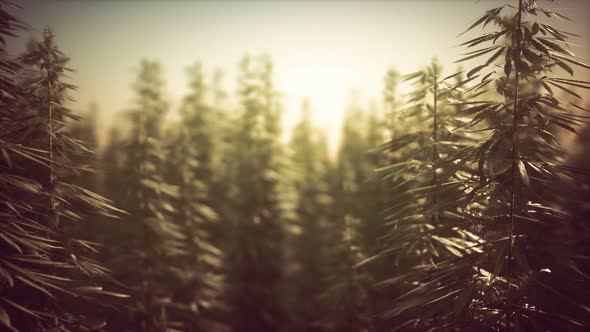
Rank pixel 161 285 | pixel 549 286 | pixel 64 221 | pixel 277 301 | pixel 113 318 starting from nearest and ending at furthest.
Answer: pixel 549 286
pixel 64 221
pixel 113 318
pixel 161 285
pixel 277 301

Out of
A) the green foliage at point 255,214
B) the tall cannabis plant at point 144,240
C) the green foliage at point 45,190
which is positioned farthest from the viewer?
the green foliage at point 255,214

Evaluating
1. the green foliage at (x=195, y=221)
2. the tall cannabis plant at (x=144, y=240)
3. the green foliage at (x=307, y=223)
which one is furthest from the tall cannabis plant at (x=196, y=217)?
the green foliage at (x=307, y=223)

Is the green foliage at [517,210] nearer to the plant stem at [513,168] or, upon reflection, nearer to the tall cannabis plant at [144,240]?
the plant stem at [513,168]

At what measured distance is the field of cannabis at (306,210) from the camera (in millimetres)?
4465

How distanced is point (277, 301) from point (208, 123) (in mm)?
12764

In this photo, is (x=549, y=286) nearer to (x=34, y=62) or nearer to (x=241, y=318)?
(x=34, y=62)

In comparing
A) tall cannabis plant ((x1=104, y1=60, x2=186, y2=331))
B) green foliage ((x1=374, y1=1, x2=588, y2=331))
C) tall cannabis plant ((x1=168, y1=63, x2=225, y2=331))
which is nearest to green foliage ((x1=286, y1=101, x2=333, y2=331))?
tall cannabis plant ((x1=168, y1=63, x2=225, y2=331))

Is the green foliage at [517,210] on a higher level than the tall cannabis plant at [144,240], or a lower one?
higher

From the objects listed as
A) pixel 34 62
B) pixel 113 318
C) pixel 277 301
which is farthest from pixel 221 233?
pixel 34 62

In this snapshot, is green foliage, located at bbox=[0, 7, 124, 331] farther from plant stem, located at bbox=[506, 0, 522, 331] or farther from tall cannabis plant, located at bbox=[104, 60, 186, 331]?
plant stem, located at bbox=[506, 0, 522, 331]

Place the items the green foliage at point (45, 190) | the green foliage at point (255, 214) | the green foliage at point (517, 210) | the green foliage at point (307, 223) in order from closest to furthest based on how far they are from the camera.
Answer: the green foliage at point (517, 210)
the green foliage at point (45, 190)
the green foliage at point (255, 214)
the green foliage at point (307, 223)

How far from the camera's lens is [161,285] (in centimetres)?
1184

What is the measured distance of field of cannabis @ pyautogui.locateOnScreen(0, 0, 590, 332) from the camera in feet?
14.6

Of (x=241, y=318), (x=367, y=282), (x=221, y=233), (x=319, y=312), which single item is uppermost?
(x=367, y=282)
